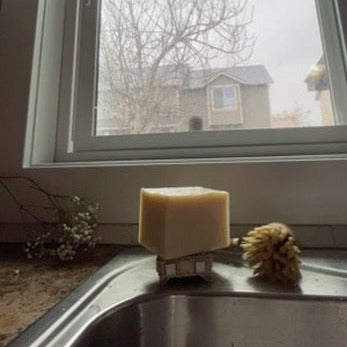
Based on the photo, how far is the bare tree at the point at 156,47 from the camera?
85 centimetres

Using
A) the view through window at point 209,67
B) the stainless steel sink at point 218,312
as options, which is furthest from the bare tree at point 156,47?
the stainless steel sink at point 218,312

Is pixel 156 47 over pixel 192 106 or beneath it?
over

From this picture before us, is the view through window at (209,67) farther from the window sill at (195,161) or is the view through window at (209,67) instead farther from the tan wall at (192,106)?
the window sill at (195,161)

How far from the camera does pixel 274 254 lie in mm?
472

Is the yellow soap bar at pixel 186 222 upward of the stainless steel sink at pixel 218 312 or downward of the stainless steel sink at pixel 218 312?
upward

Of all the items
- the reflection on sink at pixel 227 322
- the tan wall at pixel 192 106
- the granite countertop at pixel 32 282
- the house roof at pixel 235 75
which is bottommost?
the reflection on sink at pixel 227 322

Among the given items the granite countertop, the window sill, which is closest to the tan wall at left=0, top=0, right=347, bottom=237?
the window sill

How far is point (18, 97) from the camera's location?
2.58 ft

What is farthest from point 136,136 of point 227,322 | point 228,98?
point 227,322

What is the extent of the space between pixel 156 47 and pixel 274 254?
0.68 metres

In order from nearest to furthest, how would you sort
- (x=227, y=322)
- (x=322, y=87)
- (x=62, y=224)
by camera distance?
1. (x=227, y=322)
2. (x=62, y=224)
3. (x=322, y=87)

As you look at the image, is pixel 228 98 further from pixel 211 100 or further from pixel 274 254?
pixel 274 254

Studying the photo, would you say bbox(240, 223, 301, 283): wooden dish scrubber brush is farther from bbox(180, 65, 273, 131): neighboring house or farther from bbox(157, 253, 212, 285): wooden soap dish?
bbox(180, 65, 273, 131): neighboring house

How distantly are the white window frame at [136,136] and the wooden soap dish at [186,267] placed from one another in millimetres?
296
